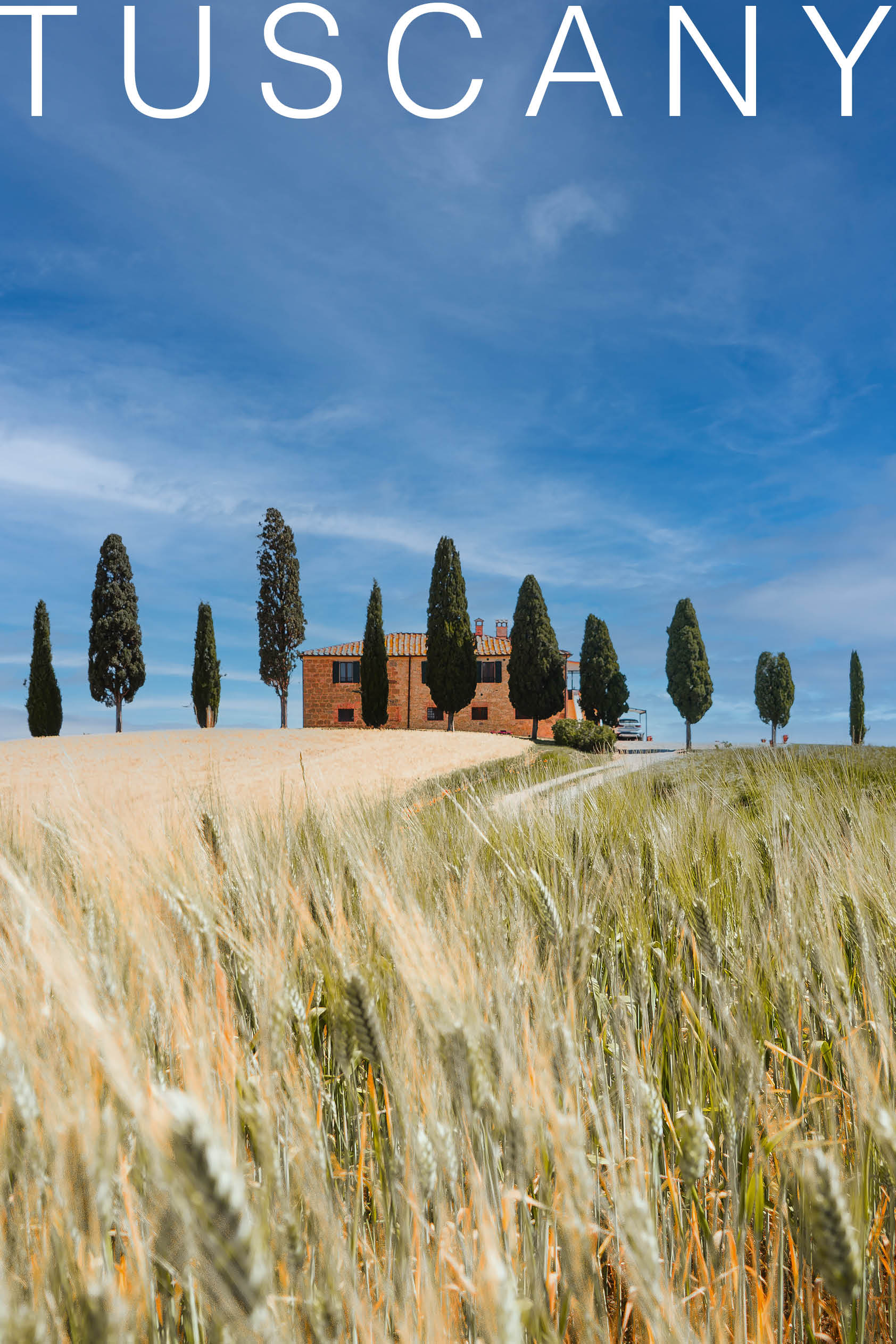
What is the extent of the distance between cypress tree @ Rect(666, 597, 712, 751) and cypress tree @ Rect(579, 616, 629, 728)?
271 cm

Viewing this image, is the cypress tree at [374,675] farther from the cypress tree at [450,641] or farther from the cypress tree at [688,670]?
the cypress tree at [688,670]

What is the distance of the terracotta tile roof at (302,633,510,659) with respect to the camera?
37.8 m

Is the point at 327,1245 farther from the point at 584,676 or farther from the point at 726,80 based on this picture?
the point at 584,676

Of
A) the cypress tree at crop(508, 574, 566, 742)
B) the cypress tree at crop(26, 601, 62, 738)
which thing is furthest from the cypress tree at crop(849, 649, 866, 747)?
the cypress tree at crop(26, 601, 62, 738)

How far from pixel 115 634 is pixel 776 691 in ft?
116

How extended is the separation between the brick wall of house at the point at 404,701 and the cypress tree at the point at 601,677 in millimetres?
2920

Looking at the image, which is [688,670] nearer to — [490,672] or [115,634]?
[490,672]

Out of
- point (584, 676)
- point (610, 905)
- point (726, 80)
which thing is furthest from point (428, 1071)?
point (584, 676)

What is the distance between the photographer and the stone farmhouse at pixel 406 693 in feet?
120

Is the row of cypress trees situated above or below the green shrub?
above

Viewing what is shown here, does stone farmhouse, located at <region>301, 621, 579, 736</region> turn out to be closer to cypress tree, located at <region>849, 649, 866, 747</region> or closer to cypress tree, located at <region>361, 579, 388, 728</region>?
cypress tree, located at <region>361, 579, 388, 728</region>

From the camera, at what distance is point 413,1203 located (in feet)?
2.39

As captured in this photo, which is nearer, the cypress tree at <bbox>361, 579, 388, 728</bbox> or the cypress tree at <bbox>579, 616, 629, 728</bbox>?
the cypress tree at <bbox>361, 579, 388, 728</bbox>

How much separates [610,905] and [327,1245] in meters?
1.51
